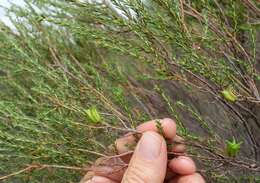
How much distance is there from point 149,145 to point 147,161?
8cm

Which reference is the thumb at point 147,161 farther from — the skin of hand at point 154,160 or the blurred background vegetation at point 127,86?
the blurred background vegetation at point 127,86

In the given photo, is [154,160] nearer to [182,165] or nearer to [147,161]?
[147,161]

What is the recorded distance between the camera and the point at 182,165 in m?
1.75

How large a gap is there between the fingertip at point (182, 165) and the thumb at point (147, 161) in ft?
0.45

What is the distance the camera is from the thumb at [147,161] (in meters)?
1.58

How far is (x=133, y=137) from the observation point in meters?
1.83

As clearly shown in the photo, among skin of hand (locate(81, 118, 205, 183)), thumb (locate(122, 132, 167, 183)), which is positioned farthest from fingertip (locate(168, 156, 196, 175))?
thumb (locate(122, 132, 167, 183))

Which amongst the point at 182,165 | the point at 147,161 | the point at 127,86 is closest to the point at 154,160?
the point at 147,161

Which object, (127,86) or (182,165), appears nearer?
(182,165)

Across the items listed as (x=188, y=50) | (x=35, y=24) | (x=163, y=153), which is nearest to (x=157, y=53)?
(x=188, y=50)

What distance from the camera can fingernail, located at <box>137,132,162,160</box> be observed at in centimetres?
160

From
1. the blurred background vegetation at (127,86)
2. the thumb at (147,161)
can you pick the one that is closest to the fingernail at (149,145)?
the thumb at (147,161)

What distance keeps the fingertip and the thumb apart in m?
0.14

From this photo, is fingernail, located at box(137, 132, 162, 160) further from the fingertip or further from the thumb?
the fingertip
